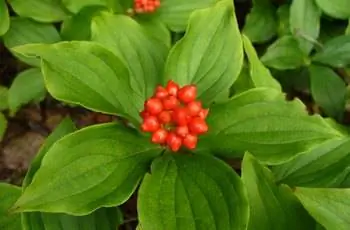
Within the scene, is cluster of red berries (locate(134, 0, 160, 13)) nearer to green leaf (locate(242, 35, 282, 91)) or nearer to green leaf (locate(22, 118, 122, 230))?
green leaf (locate(242, 35, 282, 91))

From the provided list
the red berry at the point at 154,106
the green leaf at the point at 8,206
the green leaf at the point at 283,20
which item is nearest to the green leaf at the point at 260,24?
the green leaf at the point at 283,20

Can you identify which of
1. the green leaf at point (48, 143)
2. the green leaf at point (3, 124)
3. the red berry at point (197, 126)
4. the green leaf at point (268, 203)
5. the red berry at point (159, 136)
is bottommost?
the green leaf at point (3, 124)

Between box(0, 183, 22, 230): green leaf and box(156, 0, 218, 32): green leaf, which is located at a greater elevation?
box(156, 0, 218, 32): green leaf

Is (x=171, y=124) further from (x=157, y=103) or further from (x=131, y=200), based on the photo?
(x=131, y=200)

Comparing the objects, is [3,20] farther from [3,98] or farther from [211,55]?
[211,55]

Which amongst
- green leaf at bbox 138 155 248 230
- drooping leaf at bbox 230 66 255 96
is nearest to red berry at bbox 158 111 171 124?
green leaf at bbox 138 155 248 230

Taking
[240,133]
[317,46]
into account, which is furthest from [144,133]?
[317,46]

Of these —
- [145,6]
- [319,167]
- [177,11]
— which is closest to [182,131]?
[319,167]

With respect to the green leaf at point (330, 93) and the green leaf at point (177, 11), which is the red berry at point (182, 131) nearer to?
the green leaf at point (177, 11)
